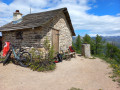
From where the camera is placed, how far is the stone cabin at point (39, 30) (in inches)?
287

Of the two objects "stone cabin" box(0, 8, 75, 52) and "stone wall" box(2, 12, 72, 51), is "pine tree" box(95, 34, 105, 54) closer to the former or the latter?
"stone cabin" box(0, 8, 75, 52)

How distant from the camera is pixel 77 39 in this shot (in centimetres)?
1720

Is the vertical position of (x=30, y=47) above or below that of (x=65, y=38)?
below

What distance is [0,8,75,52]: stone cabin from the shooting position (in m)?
7.29

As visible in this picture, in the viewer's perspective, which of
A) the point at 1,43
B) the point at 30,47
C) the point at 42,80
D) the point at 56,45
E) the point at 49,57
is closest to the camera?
the point at 42,80

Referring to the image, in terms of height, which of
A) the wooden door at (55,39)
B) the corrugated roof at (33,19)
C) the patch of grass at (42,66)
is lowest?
the patch of grass at (42,66)

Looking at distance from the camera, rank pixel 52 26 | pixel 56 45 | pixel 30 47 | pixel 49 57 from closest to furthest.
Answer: pixel 49 57
pixel 30 47
pixel 52 26
pixel 56 45

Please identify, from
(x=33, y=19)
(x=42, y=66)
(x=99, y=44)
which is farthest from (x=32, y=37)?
(x=99, y=44)

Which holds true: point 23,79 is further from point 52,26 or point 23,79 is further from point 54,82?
point 52,26

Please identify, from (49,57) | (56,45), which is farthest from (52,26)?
(49,57)

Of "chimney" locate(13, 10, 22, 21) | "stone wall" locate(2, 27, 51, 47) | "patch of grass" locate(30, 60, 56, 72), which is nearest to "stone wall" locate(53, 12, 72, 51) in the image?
"stone wall" locate(2, 27, 51, 47)

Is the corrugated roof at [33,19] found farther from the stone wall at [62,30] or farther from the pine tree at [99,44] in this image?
the pine tree at [99,44]

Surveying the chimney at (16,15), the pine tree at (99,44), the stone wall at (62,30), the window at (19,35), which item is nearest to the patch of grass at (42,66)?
the window at (19,35)

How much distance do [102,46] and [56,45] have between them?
36.6ft
